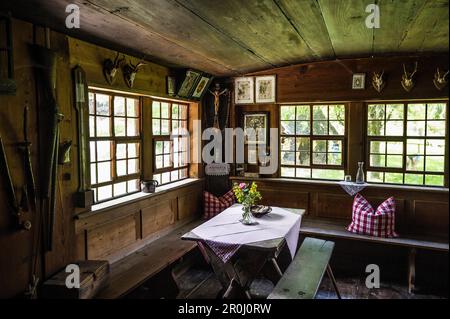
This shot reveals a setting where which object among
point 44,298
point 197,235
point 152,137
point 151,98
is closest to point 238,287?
point 197,235

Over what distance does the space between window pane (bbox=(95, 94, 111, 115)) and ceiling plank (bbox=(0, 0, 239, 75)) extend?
1.70ft

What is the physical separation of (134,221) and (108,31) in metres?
2.09

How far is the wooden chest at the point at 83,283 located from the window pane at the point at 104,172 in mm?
932

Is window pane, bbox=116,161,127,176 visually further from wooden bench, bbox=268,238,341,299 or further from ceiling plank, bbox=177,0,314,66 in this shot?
wooden bench, bbox=268,238,341,299

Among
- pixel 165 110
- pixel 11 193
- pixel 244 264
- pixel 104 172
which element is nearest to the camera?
pixel 11 193

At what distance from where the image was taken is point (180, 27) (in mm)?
3133

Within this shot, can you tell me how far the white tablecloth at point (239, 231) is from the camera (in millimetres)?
3293

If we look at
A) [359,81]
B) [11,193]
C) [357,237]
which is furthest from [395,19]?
[11,193]

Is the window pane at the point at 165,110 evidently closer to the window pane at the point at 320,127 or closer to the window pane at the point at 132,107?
the window pane at the point at 132,107

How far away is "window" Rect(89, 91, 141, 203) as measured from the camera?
367cm

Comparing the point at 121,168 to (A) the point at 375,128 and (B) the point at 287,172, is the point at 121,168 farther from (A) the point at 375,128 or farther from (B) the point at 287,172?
(A) the point at 375,128

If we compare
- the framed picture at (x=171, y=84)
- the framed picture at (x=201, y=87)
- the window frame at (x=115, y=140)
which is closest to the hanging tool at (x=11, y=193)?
the window frame at (x=115, y=140)

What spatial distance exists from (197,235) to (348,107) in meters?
2.95

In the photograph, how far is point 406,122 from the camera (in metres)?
4.55
